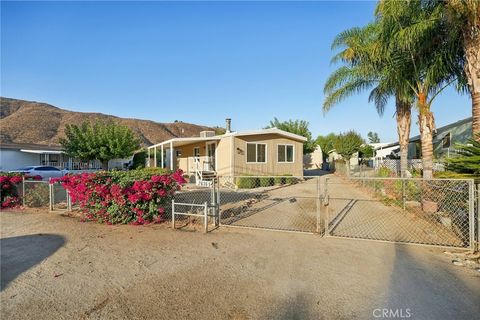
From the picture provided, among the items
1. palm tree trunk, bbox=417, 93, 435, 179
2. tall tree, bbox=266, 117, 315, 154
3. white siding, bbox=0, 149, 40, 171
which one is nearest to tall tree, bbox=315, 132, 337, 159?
tall tree, bbox=266, 117, 315, 154

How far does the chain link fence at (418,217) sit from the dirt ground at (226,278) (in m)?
0.70

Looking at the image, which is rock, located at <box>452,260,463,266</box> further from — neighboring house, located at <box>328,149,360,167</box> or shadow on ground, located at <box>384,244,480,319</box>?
neighboring house, located at <box>328,149,360,167</box>

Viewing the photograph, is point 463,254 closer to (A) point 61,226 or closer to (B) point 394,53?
(A) point 61,226

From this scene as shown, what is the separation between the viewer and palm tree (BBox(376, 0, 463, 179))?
29.5 feet

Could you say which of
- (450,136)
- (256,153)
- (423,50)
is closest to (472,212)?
(423,50)

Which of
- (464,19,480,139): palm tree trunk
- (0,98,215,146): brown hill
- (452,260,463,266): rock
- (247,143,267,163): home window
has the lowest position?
(452,260,463,266): rock

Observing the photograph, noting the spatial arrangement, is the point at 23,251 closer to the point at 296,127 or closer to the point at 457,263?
the point at 457,263

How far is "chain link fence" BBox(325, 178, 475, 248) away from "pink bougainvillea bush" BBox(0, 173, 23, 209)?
10350 mm

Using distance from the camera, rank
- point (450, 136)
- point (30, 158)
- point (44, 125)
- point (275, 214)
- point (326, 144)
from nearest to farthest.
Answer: point (275, 214), point (450, 136), point (30, 158), point (326, 144), point (44, 125)

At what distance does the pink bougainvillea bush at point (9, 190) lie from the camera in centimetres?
910

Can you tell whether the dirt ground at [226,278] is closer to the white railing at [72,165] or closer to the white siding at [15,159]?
the white siding at [15,159]

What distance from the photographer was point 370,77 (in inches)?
515

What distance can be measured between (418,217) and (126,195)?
7.64 meters

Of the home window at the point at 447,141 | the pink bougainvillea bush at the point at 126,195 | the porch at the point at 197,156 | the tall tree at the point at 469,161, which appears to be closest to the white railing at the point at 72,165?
the porch at the point at 197,156
